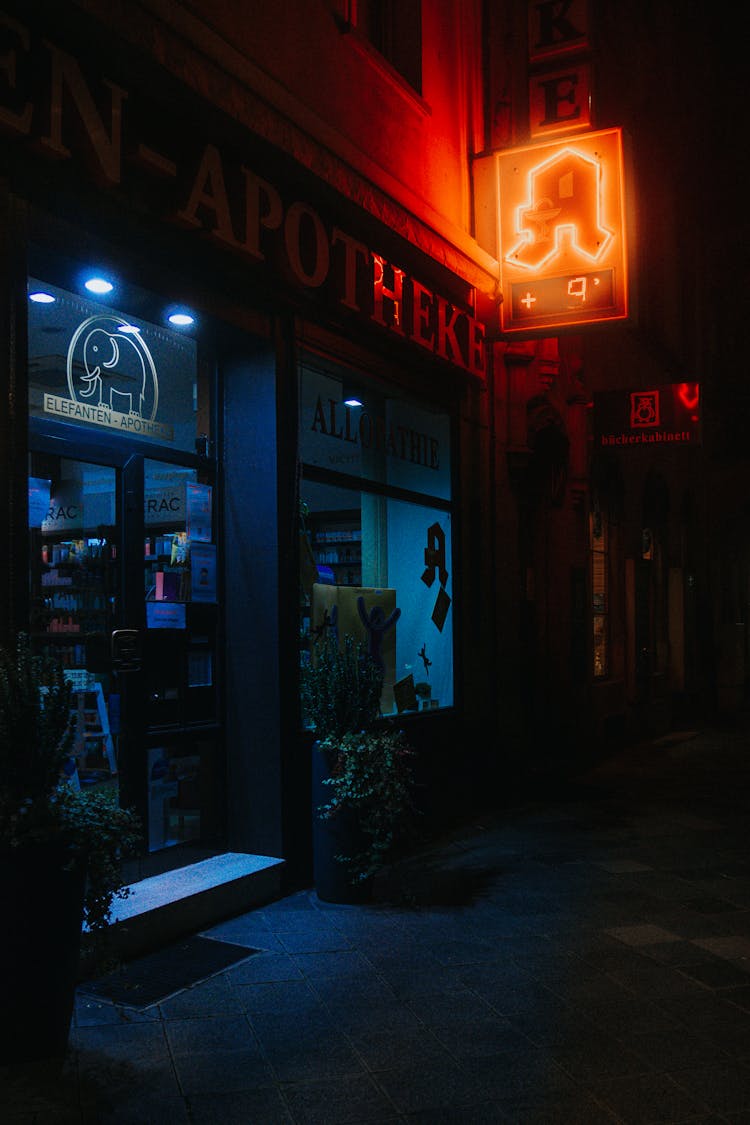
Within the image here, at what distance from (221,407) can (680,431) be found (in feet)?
24.9

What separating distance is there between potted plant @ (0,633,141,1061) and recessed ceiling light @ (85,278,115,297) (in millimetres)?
2479

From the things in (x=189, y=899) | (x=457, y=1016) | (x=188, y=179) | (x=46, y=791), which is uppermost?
(x=188, y=179)

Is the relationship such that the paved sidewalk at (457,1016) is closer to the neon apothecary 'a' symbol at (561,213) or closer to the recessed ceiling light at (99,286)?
the recessed ceiling light at (99,286)

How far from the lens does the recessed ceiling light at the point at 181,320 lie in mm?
6328

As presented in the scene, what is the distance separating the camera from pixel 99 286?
577cm

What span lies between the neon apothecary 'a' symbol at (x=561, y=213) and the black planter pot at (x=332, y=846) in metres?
5.06

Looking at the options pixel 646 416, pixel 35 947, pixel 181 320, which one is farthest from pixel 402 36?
pixel 35 947

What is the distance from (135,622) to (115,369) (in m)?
1.50

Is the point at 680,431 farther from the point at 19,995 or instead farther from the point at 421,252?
the point at 19,995

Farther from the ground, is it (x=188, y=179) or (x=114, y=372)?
(x=188, y=179)

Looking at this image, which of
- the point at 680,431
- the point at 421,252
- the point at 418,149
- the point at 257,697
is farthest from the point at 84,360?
the point at 680,431

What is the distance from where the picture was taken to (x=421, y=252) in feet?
26.7

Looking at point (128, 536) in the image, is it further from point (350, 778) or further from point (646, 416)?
point (646, 416)

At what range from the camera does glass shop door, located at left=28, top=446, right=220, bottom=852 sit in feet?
18.6
